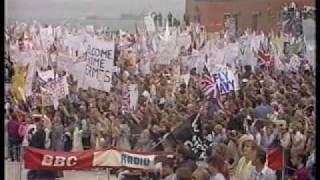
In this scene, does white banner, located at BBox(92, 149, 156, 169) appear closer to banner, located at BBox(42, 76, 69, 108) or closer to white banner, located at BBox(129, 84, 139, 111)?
white banner, located at BBox(129, 84, 139, 111)

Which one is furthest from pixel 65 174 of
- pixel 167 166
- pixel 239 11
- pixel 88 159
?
pixel 239 11

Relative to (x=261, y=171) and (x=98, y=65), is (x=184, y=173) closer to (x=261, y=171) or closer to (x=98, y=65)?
(x=261, y=171)

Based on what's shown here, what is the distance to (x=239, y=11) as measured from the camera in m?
4.15

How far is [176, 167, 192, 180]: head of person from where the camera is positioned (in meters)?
4.21

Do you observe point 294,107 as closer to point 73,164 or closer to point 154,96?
point 154,96

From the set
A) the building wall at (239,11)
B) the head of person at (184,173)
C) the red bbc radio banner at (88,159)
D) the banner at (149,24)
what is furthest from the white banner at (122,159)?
the building wall at (239,11)

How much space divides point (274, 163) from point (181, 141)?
0.57 metres

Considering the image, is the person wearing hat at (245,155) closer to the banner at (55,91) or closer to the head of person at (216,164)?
the head of person at (216,164)

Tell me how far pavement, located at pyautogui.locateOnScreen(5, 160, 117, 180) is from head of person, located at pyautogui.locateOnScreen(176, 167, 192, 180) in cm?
37

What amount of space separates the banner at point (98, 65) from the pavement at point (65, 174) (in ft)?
1.62

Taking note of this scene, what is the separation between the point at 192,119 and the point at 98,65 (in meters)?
0.63

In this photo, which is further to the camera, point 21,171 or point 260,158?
point 260,158

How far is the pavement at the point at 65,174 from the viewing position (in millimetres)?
4117
